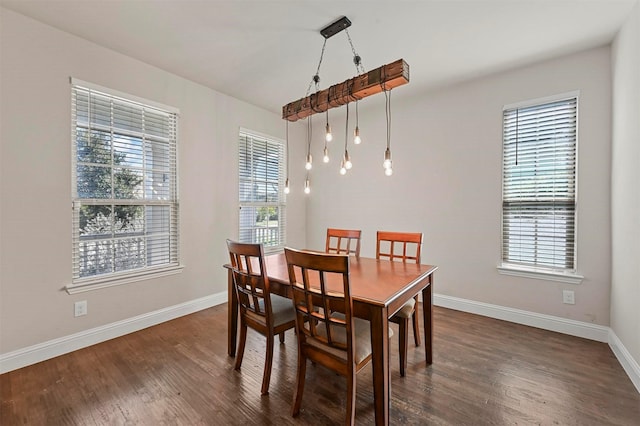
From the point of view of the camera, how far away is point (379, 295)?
1606 millimetres

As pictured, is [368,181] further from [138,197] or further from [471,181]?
[138,197]

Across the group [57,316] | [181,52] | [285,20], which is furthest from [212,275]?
[285,20]

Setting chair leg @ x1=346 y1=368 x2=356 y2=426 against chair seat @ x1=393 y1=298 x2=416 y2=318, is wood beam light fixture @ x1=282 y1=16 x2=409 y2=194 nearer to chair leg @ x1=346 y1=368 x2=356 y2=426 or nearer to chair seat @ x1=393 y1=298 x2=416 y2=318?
chair seat @ x1=393 y1=298 x2=416 y2=318

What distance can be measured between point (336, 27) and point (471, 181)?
7.40 ft

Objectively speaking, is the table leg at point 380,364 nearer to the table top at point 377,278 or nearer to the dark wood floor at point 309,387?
the table top at point 377,278

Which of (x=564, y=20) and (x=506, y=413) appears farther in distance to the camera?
(x=564, y=20)

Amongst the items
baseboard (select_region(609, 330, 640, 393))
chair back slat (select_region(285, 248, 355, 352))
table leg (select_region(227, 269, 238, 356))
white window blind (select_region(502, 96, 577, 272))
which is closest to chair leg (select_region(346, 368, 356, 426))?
chair back slat (select_region(285, 248, 355, 352))

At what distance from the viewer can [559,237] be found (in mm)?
2873

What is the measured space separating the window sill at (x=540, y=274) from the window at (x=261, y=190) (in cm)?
303

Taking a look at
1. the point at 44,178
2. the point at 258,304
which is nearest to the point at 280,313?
the point at 258,304

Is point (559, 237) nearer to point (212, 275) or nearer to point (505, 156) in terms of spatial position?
point (505, 156)

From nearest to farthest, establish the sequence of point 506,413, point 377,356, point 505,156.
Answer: point 377,356
point 506,413
point 505,156

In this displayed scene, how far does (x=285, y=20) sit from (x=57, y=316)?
313cm

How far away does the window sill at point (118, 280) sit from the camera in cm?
253
